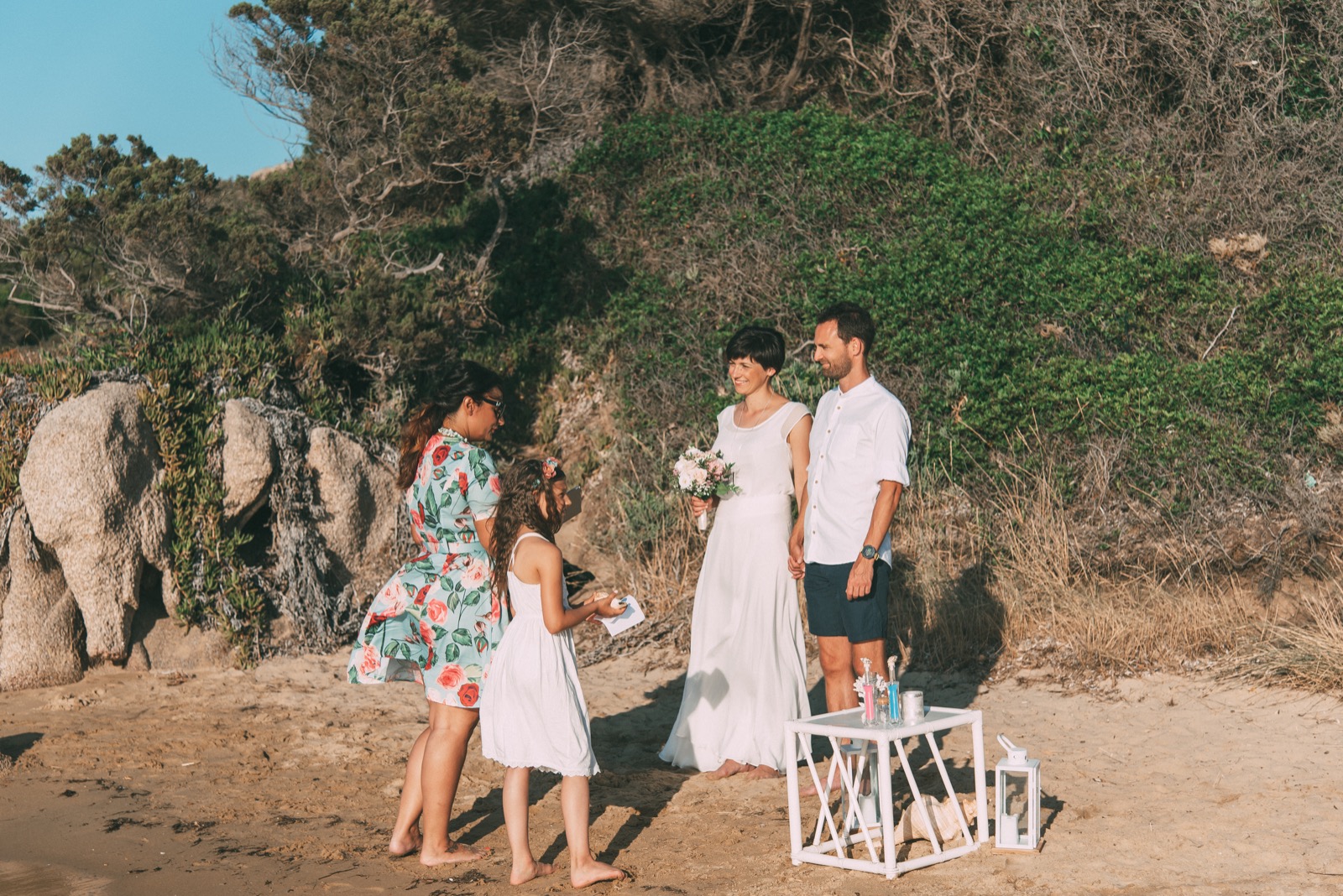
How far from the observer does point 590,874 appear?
14.5 ft

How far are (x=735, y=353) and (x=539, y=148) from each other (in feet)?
27.1

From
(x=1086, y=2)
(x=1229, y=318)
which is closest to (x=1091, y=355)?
(x=1229, y=318)

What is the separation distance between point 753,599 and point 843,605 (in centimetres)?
83

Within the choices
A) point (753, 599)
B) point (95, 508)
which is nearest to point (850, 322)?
point (753, 599)

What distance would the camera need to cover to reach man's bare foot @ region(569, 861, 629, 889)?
4.41m

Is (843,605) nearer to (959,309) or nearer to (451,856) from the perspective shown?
(451,856)

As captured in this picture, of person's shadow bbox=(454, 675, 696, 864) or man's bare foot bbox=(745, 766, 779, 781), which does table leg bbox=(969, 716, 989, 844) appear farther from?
person's shadow bbox=(454, 675, 696, 864)

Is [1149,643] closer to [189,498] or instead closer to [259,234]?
[189,498]

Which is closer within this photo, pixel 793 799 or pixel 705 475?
pixel 793 799

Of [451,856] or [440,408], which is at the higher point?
[440,408]

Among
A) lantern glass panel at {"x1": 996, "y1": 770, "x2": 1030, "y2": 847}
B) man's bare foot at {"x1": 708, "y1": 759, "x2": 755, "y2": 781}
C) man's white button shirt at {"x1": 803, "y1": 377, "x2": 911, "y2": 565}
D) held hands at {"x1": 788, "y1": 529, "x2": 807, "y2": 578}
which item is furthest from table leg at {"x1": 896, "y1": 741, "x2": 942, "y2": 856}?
man's bare foot at {"x1": 708, "y1": 759, "x2": 755, "y2": 781}

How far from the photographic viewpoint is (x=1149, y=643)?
719 centimetres

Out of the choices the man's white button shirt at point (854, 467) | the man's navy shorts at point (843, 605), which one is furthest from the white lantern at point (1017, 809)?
the man's white button shirt at point (854, 467)

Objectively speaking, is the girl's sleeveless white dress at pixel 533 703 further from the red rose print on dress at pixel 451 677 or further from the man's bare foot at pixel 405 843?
the man's bare foot at pixel 405 843
